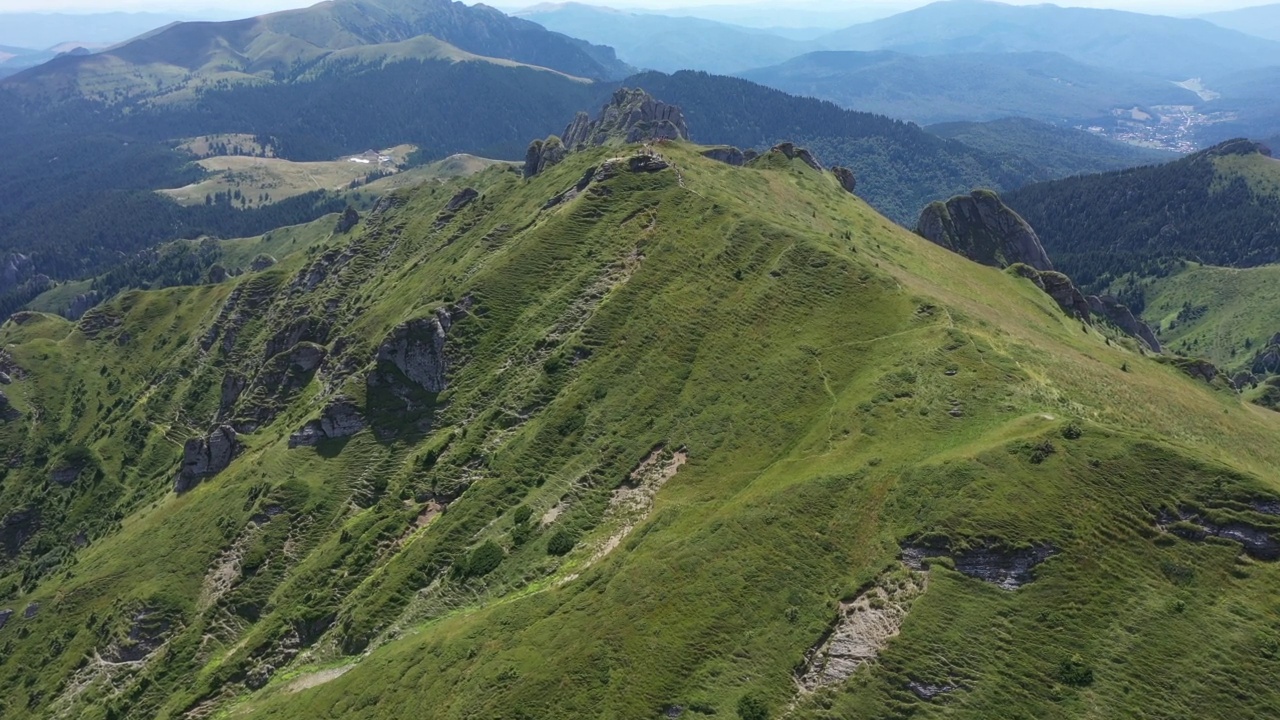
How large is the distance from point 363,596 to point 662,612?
1905 inches

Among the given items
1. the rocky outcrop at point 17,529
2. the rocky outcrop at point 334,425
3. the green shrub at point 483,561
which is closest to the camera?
the green shrub at point 483,561

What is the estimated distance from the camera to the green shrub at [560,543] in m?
Result: 83.8

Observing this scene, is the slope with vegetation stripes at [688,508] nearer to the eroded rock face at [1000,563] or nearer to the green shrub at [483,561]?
the eroded rock face at [1000,563]

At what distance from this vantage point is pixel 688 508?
262ft

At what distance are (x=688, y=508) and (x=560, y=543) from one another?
15.8 m

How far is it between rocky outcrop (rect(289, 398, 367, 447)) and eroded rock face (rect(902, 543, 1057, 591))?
98303 mm

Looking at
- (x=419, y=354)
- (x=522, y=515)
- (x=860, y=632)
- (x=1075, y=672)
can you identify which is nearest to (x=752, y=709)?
(x=860, y=632)

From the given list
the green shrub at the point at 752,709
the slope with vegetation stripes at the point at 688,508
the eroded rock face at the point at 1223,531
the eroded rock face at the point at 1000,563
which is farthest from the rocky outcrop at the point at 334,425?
the eroded rock face at the point at 1223,531

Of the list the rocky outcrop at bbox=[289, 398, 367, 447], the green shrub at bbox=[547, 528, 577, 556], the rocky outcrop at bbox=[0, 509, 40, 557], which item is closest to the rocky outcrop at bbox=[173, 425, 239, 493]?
the rocky outcrop at bbox=[289, 398, 367, 447]

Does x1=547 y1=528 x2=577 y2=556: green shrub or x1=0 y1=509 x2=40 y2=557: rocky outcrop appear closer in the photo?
x1=547 y1=528 x2=577 y2=556: green shrub

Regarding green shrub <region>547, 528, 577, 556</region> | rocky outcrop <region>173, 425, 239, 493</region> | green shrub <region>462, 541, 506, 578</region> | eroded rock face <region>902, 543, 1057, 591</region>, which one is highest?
eroded rock face <region>902, 543, 1057, 591</region>

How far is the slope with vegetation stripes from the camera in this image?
181ft

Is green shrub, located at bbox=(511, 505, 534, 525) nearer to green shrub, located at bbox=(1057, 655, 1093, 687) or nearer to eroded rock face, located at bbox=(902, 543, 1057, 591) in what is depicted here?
eroded rock face, located at bbox=(902, 543, 1057, 591)

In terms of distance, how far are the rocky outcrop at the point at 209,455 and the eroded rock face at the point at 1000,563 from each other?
14631 cm
